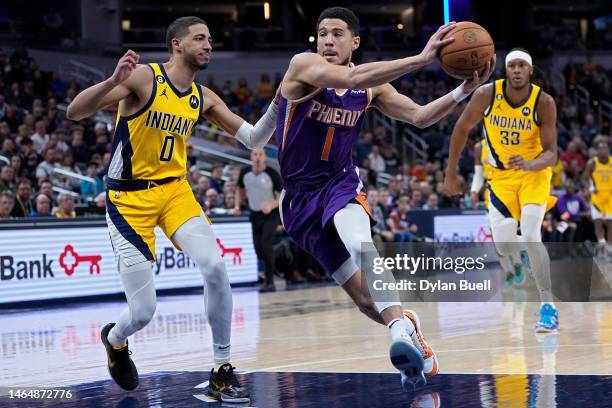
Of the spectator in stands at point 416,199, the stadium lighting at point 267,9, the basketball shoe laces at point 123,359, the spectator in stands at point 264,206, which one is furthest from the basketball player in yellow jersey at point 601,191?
the stadium lighting at point 267,9

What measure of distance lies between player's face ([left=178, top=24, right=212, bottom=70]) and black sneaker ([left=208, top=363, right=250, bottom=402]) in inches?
72.4

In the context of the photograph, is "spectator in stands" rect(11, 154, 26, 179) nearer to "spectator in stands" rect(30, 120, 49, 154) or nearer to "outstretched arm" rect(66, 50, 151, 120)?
"spectator in stands" rect(30, 120, 49, 154)

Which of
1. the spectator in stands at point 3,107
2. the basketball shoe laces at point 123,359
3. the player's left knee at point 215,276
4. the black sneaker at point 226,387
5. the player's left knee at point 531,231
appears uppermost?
the spectator in stands at point 3,107

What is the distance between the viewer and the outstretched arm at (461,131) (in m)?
8.66

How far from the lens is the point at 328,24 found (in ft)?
19.1

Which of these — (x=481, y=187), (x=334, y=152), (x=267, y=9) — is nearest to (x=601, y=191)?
(x=481, y=187)

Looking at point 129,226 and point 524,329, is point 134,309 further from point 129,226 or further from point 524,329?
point 524,329

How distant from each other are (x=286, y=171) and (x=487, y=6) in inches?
1236

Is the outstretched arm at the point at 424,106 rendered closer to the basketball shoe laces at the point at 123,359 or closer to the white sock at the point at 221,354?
the white sock at the point at 221,354

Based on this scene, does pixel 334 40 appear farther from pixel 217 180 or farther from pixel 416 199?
pixel 416 199

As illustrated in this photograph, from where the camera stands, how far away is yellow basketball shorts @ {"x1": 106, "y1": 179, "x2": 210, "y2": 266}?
237 inches

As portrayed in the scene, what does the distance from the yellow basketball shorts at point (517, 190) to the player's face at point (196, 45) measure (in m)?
3.87

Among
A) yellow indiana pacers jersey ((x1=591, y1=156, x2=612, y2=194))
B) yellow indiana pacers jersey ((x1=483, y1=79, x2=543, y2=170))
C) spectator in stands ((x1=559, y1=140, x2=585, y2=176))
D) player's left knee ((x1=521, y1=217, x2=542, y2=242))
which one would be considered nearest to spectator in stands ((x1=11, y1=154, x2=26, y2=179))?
yellow indiana pacers jersey ((x1=483, y1=79, x2=543, y2=170))

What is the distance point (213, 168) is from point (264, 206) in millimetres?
4622
